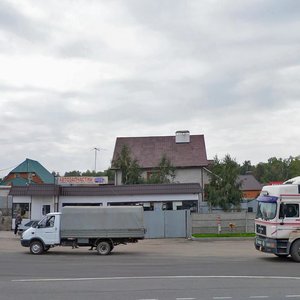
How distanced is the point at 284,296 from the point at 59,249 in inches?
718

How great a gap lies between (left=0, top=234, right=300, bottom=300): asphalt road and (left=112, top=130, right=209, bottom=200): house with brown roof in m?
33.1

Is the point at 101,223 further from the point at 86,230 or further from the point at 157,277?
the point at 157,277

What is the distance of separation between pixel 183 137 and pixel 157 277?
153 ft

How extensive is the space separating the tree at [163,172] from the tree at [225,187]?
901 centimetres

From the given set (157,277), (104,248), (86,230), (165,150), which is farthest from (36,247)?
(165,150)

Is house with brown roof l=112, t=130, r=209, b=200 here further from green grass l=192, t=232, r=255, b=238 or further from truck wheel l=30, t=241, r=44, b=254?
truck wheel l=30, t=241, r=44, b=254

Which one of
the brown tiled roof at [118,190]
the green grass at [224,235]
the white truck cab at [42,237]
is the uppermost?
the brown tiled roof at [118,190]

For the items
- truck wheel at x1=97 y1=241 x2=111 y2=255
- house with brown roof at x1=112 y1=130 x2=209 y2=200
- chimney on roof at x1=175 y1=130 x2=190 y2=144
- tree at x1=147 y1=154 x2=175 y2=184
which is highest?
chimney on roof at x1=175 y1=130 x2=190 y2=144

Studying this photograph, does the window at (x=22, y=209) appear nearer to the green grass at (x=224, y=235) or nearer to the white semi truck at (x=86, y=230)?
the green grass at (x=224, y=235)

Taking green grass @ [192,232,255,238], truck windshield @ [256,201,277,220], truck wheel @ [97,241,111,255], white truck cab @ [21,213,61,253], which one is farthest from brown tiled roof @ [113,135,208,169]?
truck windshield @ [256,201,277,220]

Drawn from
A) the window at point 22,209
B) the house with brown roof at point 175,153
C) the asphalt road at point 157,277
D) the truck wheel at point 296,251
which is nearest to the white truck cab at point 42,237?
the asphalt road at point 157,277

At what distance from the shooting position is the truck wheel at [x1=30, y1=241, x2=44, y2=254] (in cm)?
2427

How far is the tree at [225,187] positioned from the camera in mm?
43156

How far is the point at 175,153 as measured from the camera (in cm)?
5891
